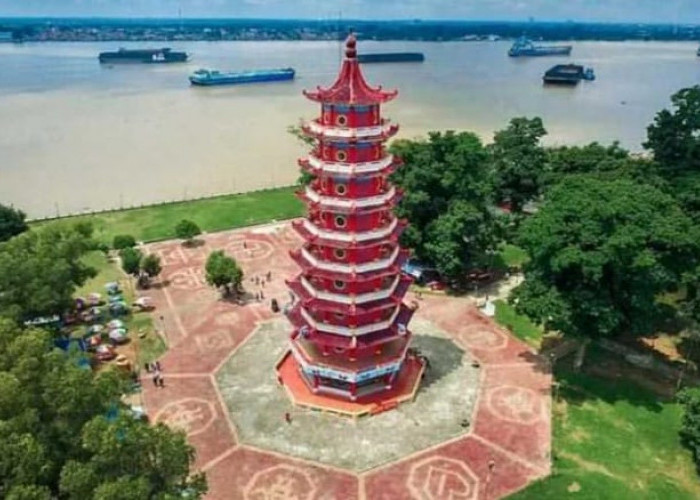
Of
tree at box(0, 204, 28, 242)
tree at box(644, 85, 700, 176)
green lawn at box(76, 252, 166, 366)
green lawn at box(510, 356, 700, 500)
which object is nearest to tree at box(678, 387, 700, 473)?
green lawn at box(510, 356, 700, 500)

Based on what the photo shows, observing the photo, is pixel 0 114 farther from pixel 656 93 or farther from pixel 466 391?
pixel 656 93

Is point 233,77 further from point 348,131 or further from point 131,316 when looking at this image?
point 348,131

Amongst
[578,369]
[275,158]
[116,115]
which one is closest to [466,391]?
[578,369]

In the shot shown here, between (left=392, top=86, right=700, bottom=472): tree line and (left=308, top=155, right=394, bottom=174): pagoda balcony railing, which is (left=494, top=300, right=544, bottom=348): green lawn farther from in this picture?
(left=308, top=155, right=394, bottom=174): pagoda balcony railing

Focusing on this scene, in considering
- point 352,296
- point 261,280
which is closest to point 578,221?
point 352,296

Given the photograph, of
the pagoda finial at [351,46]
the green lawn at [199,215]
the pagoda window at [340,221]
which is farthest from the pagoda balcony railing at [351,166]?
the green lawn at [199,215]

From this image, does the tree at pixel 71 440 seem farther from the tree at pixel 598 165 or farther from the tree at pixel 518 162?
the tree at pixel 518 162
